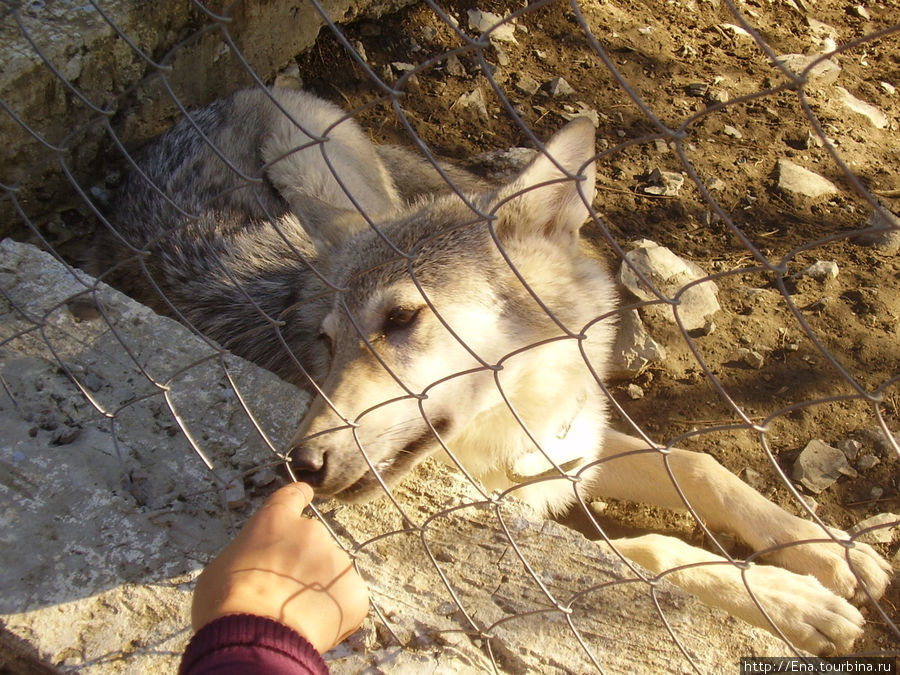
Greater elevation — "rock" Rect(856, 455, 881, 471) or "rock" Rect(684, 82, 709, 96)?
"rock" Rect(684, 82, 709, 96)

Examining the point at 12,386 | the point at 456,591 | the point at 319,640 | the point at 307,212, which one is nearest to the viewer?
the point at 319,640

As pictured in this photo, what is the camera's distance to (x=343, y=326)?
9.64 feet

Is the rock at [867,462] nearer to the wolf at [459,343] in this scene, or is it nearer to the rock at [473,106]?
the wolf at [459,343]

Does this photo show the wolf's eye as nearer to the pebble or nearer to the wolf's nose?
the wolf's nose

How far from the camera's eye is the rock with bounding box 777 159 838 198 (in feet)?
15.7

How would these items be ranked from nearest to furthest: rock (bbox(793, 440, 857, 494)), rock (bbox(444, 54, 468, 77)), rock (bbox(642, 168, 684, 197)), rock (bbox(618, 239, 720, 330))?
1. rock (bbox(793, 440, 857, 494))
2. rock (bbox(618, 239, 720, 330))
3. rock (bbox(642, 168, 684, 197))
4. rock (bbox(444, 54, 468, 77))

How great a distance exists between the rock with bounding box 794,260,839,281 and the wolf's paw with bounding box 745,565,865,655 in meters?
1.95

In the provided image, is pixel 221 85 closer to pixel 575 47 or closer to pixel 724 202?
pixel 575 47

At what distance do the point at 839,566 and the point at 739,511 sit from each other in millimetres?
415

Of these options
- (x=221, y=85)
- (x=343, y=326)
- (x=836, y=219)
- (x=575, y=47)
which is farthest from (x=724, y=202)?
(x=221, y=85)

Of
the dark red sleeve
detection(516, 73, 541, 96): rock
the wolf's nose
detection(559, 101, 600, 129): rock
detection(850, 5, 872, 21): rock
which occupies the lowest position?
detection(850, 5, 872, 21): rock

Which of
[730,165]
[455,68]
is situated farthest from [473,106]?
[730,165]

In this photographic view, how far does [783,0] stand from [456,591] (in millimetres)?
5615

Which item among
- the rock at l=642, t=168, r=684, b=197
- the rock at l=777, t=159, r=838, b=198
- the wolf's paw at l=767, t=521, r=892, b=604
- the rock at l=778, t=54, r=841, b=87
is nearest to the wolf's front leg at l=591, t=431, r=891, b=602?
the wolf's paw at l=767, t=521, r=892, b=604
